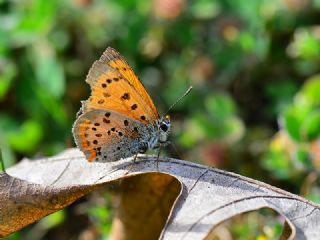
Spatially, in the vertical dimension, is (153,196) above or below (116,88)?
below

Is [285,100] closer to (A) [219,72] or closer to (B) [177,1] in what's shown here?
(A) [219,72]

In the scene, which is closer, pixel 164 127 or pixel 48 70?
pixel 164 127

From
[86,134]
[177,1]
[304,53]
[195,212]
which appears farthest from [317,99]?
[195,212]

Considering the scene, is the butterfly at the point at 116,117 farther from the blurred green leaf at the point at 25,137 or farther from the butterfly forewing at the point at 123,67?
the blurred green leaf at the point at 25,137

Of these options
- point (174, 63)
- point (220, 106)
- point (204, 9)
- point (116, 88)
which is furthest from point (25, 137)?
point (116, 88)

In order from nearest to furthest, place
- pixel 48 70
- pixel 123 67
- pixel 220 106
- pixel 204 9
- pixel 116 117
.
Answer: pixel 123 67 < pixel 116 117 < pixel 220 106 < pixel 48 70 < pixel 204 9

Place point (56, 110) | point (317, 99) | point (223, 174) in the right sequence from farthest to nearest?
1. point (56, 110)
2. point (317, 99)
3. point (223, 174)

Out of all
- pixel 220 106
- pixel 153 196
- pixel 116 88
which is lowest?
pixel 220 106

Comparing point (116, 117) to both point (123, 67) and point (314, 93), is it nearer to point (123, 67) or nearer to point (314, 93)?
point (123, 67)
